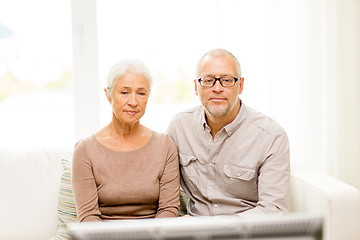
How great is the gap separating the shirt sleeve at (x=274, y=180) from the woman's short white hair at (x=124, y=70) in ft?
2.07

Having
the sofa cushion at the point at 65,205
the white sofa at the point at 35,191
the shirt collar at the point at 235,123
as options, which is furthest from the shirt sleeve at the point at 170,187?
the white sofa at the point at 35,191

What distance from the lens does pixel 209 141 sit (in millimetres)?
2006

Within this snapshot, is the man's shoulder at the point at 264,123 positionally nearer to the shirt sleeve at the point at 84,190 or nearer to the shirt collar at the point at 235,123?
the shirt collar at the point at 235,123

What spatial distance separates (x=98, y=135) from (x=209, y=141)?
517 mm

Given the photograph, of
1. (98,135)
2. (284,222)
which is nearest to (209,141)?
(98,135)

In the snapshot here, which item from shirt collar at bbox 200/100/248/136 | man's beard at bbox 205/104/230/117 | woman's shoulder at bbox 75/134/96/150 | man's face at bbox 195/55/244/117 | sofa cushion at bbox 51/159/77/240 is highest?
man's face at bbox 195/55/244/117

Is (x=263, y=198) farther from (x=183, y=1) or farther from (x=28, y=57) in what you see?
(x=28, y=57)

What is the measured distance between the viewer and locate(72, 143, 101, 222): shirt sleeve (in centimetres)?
182

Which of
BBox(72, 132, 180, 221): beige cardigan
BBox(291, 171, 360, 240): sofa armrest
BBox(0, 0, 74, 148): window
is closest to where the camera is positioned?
BBox(291, 171, 360, 240): sofa armrest

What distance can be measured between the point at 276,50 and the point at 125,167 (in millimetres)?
1306

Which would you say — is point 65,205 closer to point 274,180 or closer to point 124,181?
point 124,181

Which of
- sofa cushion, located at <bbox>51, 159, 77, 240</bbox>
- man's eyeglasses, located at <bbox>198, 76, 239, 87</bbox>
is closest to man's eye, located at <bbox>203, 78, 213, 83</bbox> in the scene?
man's eyeglasses, located at <bbox>198, 76, 239, 87</bbox>

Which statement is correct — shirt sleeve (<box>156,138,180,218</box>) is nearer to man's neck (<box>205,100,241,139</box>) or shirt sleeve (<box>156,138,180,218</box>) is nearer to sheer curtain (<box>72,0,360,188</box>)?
man's neck (<box>205,100,241,139</box>)

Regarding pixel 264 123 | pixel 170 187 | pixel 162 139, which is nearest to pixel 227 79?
pixel 264 123
